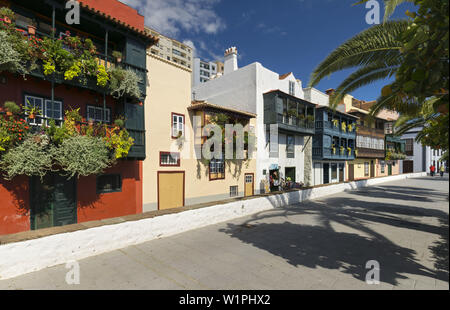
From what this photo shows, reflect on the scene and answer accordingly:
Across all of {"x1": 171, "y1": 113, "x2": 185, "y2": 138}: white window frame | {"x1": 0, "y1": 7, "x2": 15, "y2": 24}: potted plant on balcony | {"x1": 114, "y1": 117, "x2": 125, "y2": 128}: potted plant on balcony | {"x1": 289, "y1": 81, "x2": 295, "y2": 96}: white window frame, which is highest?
{"x1": 289, "y1": 81, "x2": 295, "y2": 96}: white window frame

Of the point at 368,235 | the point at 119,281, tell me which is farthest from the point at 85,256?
the point at 368,235

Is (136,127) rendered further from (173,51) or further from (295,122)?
(173,51)

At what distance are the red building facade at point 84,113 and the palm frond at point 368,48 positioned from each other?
8.47m

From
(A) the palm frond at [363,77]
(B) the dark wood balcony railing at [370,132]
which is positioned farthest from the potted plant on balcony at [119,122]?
(B) the dark wood balcony railing at [370,132]

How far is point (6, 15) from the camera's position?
22.1 ft

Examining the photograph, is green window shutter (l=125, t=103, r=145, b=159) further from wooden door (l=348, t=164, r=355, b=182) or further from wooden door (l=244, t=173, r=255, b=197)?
wooden door (l=348, t=164, r=355, b=182)

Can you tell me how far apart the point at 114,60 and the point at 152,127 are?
144 inches

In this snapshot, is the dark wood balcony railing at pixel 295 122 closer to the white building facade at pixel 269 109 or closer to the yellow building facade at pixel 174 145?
the white building facade at pixel 269 109

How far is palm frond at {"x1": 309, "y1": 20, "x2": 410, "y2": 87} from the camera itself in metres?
5.84

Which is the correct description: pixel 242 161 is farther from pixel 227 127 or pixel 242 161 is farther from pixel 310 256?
pixel 310 256

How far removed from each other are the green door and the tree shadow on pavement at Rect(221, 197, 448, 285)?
678 cm

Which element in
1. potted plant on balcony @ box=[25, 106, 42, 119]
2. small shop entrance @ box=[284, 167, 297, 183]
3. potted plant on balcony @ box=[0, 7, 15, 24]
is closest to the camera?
potted plant on balcony @ box=[0, 7, 15, 24]

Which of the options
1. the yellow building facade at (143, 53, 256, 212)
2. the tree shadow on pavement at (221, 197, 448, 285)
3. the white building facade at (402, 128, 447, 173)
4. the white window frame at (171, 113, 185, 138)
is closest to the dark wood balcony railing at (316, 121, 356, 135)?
the yellow building facade at (143, 53, 256, 212)

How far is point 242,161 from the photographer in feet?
55.4
